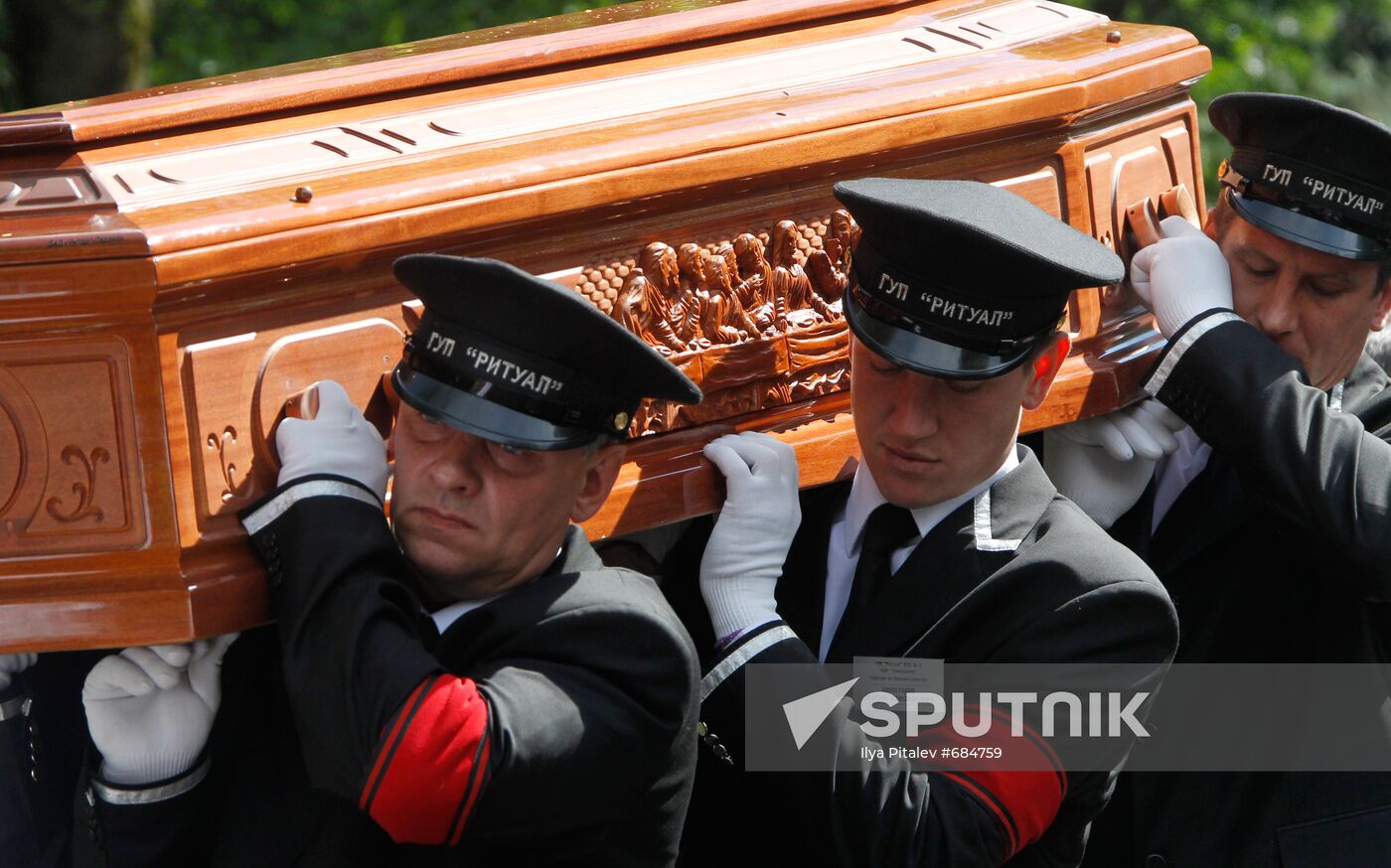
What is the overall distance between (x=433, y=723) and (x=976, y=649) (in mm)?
929

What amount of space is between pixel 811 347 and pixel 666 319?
330 millimetres

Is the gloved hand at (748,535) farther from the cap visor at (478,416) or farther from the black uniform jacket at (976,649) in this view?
the cap visor at (478,416)

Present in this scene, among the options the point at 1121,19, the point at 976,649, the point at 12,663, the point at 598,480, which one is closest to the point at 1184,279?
the point at 976,649

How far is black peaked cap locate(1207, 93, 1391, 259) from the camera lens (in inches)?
110

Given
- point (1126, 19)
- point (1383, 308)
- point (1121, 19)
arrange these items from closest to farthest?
point (1383, 308)
point (1121, 19)
point (1126, 19)

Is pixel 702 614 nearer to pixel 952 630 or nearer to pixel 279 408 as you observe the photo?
pixel 952 630

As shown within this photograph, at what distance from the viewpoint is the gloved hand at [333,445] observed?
220cm

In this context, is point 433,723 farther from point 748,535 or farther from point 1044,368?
point 1044,368

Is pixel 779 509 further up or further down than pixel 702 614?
further up

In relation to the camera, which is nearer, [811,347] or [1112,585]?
[1112,585]

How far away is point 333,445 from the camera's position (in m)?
2.21

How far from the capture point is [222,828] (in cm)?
233

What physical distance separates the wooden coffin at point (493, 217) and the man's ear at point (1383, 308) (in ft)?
1.38

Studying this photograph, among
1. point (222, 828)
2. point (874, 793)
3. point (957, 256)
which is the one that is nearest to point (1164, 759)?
point (874, 793)
